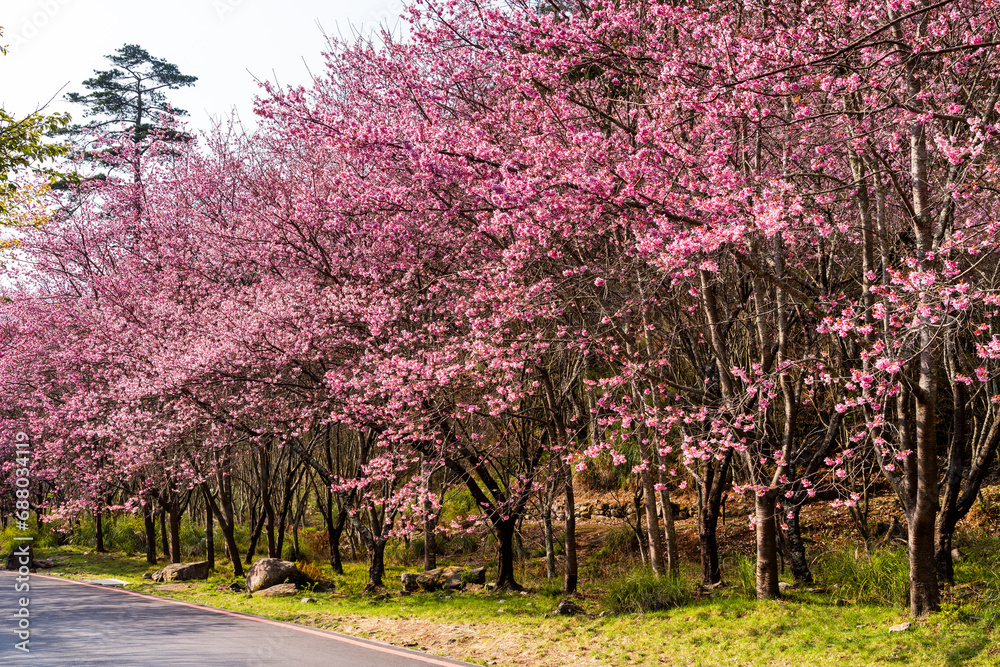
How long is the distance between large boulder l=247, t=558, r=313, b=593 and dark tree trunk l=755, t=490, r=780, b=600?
8.67 metres

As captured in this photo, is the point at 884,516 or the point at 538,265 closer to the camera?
the point at 538,265

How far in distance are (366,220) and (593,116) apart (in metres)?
3.95

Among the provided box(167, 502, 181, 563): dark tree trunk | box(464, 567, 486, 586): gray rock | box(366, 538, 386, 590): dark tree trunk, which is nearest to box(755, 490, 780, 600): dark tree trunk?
box(464, 567, 486, 586): gray rock

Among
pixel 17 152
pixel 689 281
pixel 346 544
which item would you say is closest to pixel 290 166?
pixel 17 152

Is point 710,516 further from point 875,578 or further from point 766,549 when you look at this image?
point 875,578

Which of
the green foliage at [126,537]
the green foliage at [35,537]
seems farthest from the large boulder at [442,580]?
the green foliage at [35,537]

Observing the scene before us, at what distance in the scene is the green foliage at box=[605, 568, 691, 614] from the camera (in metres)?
9.23

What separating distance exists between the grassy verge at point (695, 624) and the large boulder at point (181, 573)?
492 cm

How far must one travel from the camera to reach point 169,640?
8.55 metres

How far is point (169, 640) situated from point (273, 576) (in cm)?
526

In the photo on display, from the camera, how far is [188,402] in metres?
14.0

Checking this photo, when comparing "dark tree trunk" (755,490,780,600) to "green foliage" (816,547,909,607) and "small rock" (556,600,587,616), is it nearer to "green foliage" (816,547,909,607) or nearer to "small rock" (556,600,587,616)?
"green foliage" (816,547,909,607)

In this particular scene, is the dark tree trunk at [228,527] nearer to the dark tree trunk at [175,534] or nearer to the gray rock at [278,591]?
the dark tree trunk at [175,534]

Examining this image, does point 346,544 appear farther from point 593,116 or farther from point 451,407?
point 593,116
